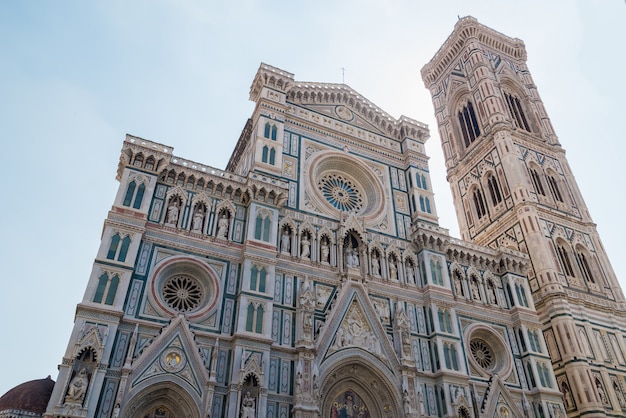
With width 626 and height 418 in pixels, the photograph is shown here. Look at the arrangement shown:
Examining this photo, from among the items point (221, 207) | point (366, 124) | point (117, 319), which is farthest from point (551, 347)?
point (117, 319)

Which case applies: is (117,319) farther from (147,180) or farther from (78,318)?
(147,180)

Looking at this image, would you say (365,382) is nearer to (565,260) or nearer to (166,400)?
(166,400)

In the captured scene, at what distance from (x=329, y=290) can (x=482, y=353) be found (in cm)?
804

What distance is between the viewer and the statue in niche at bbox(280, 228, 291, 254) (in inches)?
822

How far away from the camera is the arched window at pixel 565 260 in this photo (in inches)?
1149

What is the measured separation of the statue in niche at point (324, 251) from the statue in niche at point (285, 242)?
1499mm

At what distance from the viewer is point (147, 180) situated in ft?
64.2

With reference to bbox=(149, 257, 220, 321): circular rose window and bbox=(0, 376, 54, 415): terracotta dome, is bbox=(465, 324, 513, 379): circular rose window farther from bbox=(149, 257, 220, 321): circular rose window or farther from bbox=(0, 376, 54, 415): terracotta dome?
bbox=(0, 376, 54, 415): terracotta dome

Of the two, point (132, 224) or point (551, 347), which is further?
point (551, 347)

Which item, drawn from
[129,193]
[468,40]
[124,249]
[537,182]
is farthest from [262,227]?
[468,40]

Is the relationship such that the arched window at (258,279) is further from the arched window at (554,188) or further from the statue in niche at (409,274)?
the arched window at (554,188)

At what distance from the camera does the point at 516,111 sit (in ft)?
124

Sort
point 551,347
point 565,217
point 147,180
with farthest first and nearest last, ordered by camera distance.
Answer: point 565,217 → point 551,347 → point 147,180

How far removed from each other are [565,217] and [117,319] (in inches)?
1037
